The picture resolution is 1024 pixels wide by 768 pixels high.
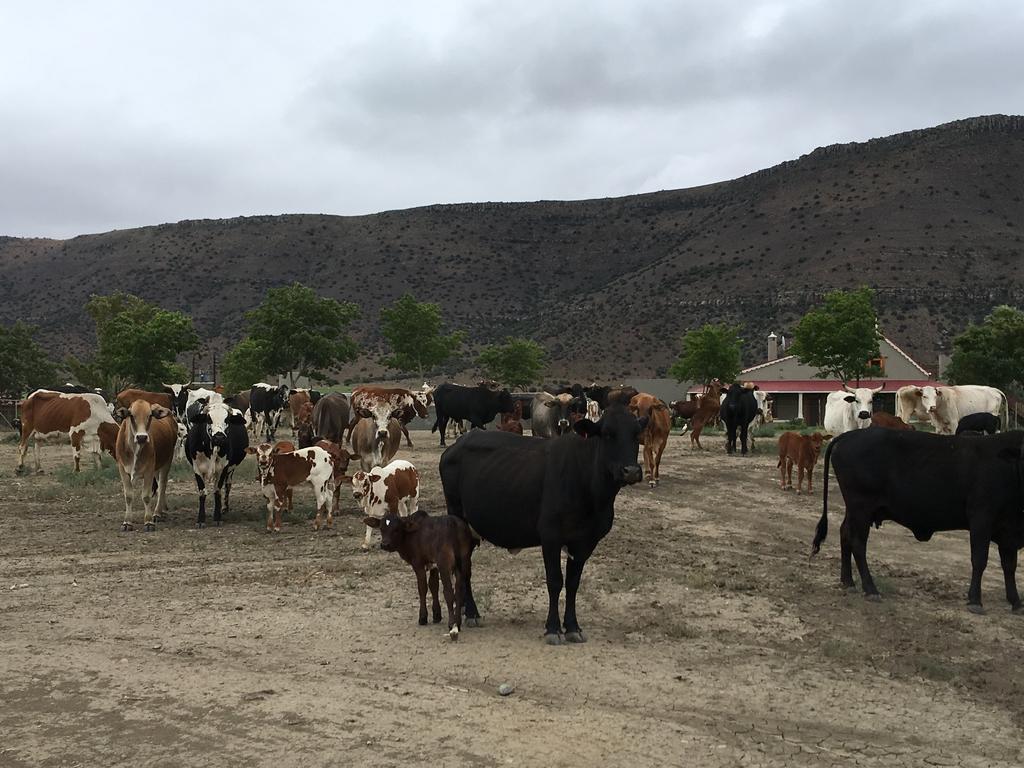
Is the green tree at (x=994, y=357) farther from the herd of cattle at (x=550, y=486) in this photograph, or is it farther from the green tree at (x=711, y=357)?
the herd of cattle at (x=550, y=486)

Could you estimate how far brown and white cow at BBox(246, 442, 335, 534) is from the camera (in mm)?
13750

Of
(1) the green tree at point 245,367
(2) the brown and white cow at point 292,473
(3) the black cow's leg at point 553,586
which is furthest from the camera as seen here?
(1) the green tree at point 245,367

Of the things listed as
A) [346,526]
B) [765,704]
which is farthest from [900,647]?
[346,526]

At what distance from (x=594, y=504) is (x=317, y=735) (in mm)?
2960

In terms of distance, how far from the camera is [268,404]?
32.8 metres

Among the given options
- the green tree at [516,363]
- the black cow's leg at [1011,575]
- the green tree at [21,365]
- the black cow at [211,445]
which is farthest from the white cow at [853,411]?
the green tree at [516,363]

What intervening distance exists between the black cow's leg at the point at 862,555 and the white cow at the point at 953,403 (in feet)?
51.7

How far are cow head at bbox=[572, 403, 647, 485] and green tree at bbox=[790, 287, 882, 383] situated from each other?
41.8 metres

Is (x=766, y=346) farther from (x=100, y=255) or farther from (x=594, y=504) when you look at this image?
(x=100, y=255)

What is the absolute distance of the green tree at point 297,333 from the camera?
55.8 meters

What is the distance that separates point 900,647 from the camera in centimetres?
779

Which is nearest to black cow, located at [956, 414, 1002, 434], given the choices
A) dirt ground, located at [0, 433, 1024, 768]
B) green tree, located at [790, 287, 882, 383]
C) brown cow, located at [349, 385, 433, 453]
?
dirt ground, located at [0, 433, 1024, 768]

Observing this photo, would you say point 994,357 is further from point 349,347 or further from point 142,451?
point 142,451

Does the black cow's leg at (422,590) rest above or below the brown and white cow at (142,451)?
below
